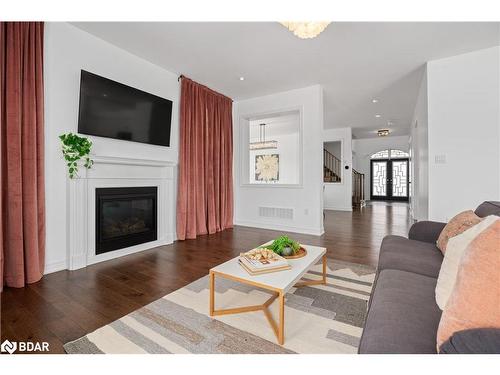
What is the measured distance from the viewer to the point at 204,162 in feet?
14.7

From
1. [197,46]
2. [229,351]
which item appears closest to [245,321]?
[229,351]

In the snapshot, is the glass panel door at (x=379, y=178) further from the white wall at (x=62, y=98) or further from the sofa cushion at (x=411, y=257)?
the white wall at (x=62, y=98)

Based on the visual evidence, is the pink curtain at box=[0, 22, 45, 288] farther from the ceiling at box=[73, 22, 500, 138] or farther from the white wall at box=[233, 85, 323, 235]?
the white wall at box=[233, 85, 323, 235]

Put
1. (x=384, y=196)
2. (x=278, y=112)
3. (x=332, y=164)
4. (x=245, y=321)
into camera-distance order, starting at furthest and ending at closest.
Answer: (x=384, y=196)
(x=332, y=164)
(x=278, y=112)
(x=245, y=321)

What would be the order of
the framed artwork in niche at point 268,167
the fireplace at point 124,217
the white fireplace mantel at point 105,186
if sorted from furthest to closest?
the framed artwork in niche at point 268,167 < the fireplace at point 124,217 < the white fireplace mantel at point 105,186

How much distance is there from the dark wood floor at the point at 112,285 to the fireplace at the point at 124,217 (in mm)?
240

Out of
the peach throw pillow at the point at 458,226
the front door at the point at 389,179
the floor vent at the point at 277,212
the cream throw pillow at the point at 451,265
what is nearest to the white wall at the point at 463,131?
the peach throw pillow at the point at 458,226

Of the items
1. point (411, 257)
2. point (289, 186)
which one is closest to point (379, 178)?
point (289, 186)

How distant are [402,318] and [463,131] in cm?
357

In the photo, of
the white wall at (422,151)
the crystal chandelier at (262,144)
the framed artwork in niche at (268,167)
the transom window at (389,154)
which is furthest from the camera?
the transom window at (389,154)

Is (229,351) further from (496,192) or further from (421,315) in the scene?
(496,192)

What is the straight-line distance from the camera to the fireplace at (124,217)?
300cm
